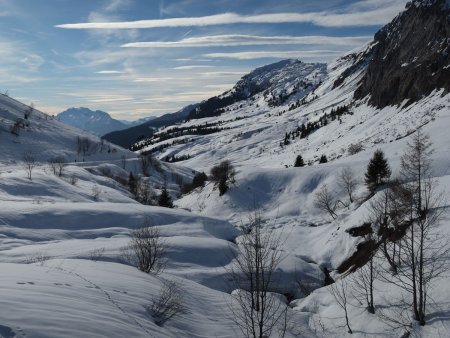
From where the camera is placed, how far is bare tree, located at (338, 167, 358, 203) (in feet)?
178

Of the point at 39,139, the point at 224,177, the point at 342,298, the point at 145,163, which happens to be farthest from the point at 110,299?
the point at 39,139

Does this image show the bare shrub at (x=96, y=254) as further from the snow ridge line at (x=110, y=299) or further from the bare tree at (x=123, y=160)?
the bare tree at (x=123, y=160)

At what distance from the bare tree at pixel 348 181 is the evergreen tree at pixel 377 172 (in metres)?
3.39

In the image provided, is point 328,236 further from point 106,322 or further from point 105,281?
point 106,322

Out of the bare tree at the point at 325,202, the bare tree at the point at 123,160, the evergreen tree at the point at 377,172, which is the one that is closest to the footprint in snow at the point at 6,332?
the bare tree at the point at 325,202

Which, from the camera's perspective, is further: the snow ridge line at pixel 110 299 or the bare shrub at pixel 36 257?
the bare shrub at pixel 36 257

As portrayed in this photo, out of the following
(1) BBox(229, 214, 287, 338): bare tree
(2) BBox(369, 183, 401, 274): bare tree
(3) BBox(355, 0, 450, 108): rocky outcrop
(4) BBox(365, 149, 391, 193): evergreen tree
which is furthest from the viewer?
(3) BBox(355, 0, 450, 108): rocky outcrop

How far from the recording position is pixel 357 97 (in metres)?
166

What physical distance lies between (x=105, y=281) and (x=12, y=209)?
2958cm

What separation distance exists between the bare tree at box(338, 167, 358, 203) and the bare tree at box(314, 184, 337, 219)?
244 centimetres

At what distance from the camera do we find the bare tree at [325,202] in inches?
2064

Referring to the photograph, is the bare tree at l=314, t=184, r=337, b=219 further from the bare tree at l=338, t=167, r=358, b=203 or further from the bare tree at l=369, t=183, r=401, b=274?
the bare tree at l=369, t=183, r=401, b=274

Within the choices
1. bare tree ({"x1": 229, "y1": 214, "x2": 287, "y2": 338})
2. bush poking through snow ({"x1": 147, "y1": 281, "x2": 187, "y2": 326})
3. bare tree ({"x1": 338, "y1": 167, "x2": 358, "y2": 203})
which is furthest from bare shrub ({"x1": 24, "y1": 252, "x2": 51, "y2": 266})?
bare tree ({"x1": 338, "y1": 167, "x2": 358, "y2": 203})

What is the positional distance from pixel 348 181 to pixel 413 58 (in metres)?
86.8
